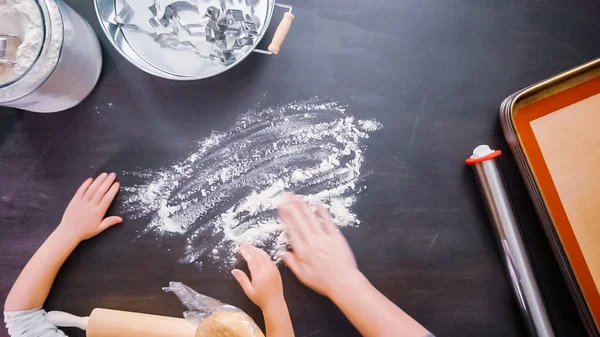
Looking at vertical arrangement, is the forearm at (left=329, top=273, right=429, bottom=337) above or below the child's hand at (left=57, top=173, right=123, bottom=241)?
below

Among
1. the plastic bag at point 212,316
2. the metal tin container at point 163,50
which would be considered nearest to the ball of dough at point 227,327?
the plastic bag at point 212,316

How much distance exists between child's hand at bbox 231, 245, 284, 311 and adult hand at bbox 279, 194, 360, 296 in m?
0.03

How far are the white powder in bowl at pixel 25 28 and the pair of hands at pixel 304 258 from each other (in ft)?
1.21

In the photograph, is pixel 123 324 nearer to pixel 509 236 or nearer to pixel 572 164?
pixel 509 236

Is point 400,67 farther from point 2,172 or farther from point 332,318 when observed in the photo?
point 2,172

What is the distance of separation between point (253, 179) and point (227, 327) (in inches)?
8.4

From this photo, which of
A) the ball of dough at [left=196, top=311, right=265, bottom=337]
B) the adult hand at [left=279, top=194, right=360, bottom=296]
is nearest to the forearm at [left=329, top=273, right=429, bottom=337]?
the adult hand at [left=279, top=194, right=360, bottom=296]

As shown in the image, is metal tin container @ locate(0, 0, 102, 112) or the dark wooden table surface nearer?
metal tin container @ locate(0, 0, 102, 112)

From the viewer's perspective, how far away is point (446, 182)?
1.95ft

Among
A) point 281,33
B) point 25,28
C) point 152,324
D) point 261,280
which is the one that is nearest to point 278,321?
point 261,280

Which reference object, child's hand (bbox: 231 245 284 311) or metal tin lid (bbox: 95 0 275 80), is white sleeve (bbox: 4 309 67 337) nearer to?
child's hand (bbox: 231 245 284 311)

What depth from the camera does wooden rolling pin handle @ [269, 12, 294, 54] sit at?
1.77 feet

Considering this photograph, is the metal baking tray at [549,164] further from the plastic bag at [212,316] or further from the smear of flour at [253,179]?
the plastic bag at [212,316]

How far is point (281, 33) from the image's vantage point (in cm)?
54
